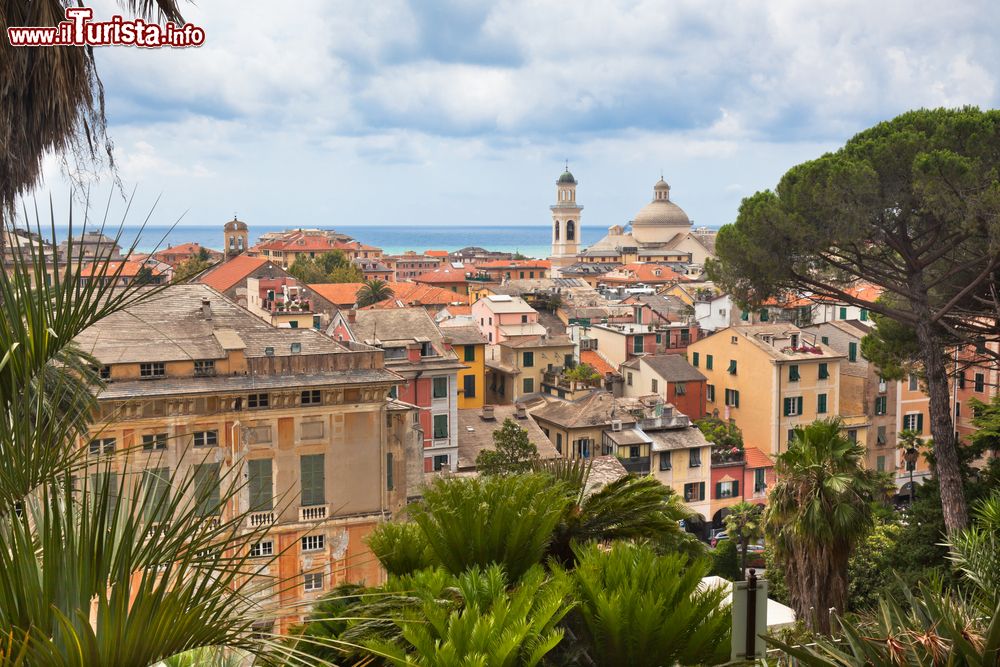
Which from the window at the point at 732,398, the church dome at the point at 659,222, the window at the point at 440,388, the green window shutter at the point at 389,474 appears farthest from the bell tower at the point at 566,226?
the green window shutter at the point at 389,474

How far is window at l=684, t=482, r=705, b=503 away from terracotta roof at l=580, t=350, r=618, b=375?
1002cm

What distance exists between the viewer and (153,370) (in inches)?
746

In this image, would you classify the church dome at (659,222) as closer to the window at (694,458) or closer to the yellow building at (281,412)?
the window at (694,458)

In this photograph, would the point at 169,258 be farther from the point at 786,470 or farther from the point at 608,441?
the point at 786,470

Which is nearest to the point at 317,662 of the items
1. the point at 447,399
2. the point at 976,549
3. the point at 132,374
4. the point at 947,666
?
the point at 947,666

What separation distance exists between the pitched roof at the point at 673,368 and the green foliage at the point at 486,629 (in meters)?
33.1

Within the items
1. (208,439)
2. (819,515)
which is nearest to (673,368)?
(208,439)

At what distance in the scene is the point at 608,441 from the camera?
31422mm

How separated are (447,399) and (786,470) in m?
18.9

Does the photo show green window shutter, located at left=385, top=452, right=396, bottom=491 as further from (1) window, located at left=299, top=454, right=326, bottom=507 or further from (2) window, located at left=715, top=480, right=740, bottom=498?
(2) window, located at left=715, top=480, right=740, bottom=498

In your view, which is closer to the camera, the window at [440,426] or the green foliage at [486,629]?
the green foliage at [486,629]

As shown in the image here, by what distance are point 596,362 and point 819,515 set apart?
3086 centimetres

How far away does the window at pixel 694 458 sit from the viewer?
104ft

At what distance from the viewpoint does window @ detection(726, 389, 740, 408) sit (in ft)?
123
